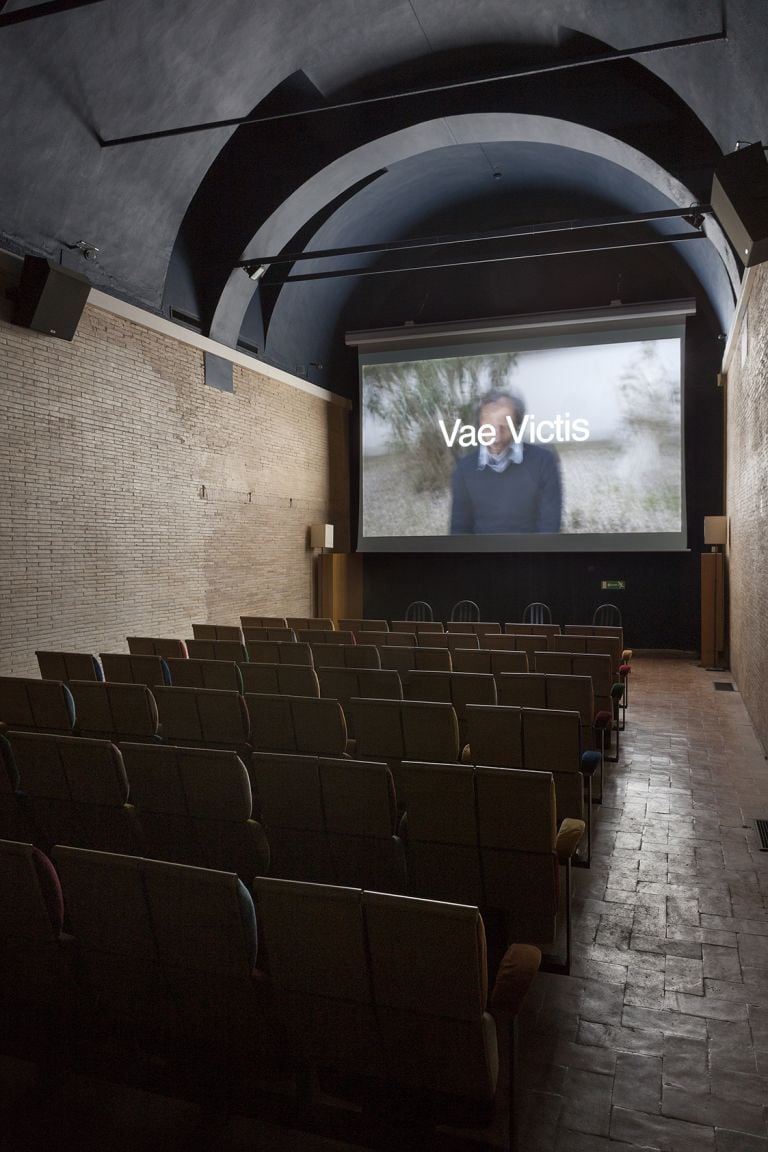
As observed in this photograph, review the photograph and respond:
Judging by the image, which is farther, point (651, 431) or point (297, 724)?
point (651, 431)

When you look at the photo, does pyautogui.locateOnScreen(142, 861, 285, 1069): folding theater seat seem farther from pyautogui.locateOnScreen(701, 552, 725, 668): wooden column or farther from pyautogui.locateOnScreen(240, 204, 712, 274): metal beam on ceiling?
pyautogui.locateOnScreen(701, 552, 725, 668): wooden column

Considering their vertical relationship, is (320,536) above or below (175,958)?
above

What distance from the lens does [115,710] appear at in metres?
4.66

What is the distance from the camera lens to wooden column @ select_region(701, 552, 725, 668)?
443 inches

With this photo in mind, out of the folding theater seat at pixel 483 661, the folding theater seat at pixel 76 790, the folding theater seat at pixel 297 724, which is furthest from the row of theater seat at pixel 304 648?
the folding theater seat at pixel 76 790

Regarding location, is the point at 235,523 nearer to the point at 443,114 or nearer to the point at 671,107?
the point at 443,114

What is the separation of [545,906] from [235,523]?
9290 millimetres

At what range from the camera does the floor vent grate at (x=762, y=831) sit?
14.4 ft

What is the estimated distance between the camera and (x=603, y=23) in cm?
803

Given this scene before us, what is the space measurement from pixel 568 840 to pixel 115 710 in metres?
2.96

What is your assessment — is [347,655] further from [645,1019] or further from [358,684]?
[645,1019]

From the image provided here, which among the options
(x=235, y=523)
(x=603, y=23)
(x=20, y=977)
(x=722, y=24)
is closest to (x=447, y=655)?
A: (x=20, y=977)

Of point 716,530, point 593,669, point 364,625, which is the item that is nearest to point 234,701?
point 593,669

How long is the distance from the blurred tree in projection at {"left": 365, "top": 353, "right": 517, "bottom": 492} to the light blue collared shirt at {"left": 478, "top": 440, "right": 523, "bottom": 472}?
40 centimetres
